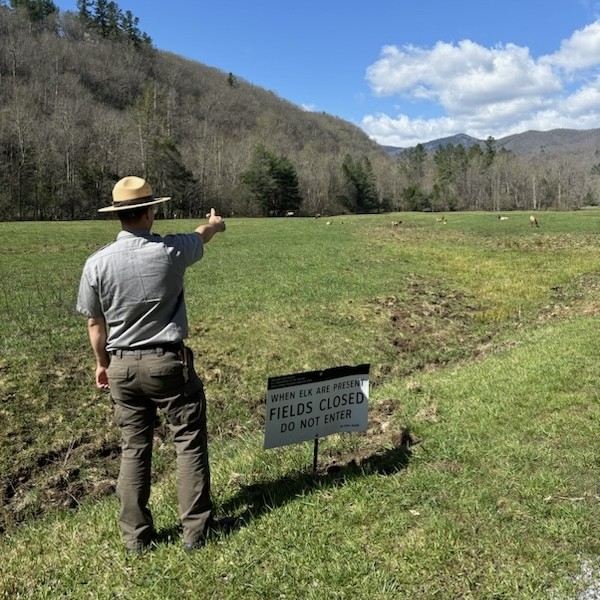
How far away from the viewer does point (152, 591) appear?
3719 mm

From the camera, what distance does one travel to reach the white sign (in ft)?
15.8

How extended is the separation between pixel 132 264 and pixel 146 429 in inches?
52.5

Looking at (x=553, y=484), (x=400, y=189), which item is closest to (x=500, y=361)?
(x=553, y=484)

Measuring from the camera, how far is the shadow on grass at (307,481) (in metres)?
4.76

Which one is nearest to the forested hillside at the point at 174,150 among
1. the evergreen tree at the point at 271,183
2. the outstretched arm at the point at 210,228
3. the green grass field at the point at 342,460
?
the evergreen tree at the point at 271,183

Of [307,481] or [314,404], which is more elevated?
[314,404]

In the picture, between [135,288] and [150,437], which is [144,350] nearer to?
[135,288]

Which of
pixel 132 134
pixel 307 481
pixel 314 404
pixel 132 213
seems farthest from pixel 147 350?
pixel 132 134

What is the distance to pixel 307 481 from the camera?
511 centimetres

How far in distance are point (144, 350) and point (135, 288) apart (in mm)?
488

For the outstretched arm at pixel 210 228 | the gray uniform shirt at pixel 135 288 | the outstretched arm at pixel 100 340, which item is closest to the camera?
the gray uniform shirt at pixel 135 288

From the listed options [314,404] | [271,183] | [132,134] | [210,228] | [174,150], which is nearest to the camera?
[210,228]

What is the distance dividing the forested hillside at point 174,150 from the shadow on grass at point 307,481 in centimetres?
6047

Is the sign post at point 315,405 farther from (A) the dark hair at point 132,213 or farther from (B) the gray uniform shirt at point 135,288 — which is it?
(A) the dark hair at point 132,213
